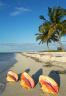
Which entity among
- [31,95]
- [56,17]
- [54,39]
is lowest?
[31,95]

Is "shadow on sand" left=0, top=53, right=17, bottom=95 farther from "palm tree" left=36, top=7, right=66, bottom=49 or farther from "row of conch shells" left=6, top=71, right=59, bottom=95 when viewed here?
"palm tree" left=36, top=7, right=66, bottom=49

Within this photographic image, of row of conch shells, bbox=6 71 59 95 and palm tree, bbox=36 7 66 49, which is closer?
row of conch shells, bbox=6 71 59 95

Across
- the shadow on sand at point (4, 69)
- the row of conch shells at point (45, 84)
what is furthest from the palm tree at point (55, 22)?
the row of conch shells at point (45, 84)

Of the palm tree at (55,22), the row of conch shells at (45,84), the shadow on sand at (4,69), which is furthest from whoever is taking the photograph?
the palm tree at (55,22)

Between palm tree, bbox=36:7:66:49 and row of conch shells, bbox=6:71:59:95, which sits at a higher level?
palm tree, bbox=36:7:66:49

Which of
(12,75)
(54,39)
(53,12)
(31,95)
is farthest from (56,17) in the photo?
(31,95)

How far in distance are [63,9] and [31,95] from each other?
34.8 m

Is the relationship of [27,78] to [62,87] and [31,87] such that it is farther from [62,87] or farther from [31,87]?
[62,87]

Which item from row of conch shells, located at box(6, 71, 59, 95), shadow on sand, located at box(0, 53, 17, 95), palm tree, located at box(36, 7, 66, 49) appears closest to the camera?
row of conch shells, located at box(6, 71, 59, 95)

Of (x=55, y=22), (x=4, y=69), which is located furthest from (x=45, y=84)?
(x=55, y=22)

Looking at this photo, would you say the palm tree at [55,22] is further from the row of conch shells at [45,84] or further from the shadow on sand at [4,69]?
the row of conch shells at [45,84]

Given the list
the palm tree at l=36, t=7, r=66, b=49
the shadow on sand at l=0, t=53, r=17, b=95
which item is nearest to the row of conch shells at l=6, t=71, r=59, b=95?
the shadow on sand at l=0, t=53, r=17, b=95

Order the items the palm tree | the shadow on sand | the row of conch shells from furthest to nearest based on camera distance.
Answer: the palm tree < the shadow on sand < the row of conch shells

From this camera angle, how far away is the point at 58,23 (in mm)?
41312
